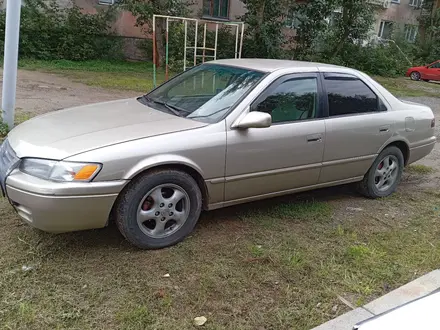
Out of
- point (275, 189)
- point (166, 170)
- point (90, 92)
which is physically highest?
point (166, 170)

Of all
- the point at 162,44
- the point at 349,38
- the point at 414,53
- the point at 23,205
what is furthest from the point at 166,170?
the point at 414,53

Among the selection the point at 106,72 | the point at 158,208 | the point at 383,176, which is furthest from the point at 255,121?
the point at 106,72

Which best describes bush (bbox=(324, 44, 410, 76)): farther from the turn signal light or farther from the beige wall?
the turn signal light

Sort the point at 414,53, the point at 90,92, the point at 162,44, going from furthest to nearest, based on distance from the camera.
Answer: the point at 414,53, the point at 162,44, the point at 90,92

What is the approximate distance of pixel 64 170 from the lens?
10.3ft

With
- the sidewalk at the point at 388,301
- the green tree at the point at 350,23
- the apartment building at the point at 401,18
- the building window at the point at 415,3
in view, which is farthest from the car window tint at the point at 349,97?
the building window at the point at 415,3

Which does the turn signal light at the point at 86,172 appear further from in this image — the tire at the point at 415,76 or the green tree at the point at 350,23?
the tire at the point at 415,76

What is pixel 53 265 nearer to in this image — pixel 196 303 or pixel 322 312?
pixel 196 303

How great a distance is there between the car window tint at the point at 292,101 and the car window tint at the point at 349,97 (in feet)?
0.71

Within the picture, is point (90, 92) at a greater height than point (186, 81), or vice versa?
point (186, 81)

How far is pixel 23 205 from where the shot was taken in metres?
3.19

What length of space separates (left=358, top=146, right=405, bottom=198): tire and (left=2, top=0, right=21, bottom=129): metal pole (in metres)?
4.82

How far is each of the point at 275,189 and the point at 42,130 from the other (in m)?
2.16

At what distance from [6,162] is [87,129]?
2.21 feet
